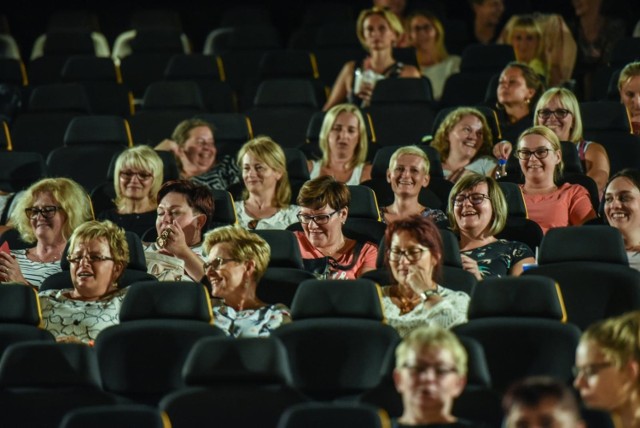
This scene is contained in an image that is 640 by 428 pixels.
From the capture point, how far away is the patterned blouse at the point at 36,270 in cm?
585

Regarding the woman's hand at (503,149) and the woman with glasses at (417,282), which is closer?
the woman with glasses at (417,282)

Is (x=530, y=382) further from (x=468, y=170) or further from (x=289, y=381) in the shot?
(x=468, y=170)

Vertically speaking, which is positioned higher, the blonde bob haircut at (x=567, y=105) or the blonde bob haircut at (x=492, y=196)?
the blonde bob haircut at (x=567, y=105)

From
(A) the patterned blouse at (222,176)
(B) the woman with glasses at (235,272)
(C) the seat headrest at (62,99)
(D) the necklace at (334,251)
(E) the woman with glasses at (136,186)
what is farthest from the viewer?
(C) the seat headrest at (62,99)

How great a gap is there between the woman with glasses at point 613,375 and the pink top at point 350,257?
1903 mm

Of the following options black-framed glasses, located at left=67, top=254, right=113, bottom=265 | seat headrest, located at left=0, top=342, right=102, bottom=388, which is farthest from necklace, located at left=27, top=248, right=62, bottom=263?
seat headrest, located at left=0, top=342, right=102, bottom=388

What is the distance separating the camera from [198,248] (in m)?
5.95

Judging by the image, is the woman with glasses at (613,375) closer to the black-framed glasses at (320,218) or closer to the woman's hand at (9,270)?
the black-framed glasses at (320,218)

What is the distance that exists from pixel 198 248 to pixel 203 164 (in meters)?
1.45

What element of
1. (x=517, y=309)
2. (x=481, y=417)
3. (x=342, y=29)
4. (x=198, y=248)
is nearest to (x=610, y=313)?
(x=517, y=309)

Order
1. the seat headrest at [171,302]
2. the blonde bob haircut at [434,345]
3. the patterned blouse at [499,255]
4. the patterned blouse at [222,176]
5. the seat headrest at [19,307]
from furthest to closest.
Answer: the patterned blouse at [222,176]
the patterned blouse at [499,255]
the seat headrest at [19,307]
the seat headrest at [171,302]
the blonde bob haircut at [434,345]

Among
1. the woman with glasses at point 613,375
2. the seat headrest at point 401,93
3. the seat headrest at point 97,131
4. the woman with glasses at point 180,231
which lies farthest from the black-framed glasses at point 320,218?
the seat headrest at point 401,93

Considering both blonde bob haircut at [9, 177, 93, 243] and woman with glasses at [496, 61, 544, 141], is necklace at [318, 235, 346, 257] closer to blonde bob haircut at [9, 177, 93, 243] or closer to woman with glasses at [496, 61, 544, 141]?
blonde bob haircut at [9, 177, 93, 243]

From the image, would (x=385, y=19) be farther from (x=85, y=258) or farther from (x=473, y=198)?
(x=85, y=258)
